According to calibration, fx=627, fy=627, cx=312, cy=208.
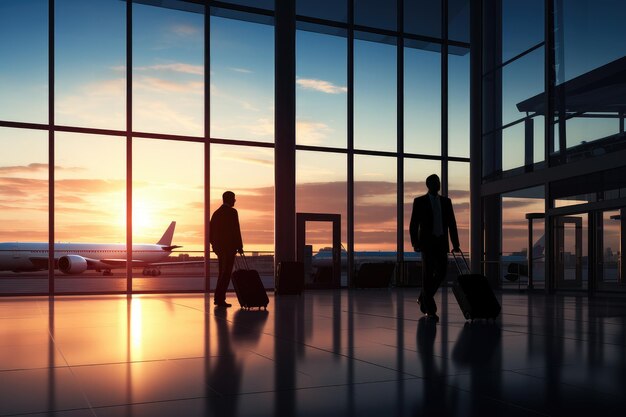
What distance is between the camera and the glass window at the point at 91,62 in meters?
13.3

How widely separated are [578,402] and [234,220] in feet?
21.4

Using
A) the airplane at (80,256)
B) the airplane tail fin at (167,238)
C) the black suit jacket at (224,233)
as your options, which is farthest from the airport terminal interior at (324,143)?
the airplane tail fin at (167,238)

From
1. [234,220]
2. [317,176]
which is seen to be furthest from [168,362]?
[317,176]

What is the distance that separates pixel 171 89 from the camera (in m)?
14.2

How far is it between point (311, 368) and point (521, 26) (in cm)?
1378

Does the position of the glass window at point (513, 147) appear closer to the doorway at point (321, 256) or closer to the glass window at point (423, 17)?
the glass window at point (423, 17)

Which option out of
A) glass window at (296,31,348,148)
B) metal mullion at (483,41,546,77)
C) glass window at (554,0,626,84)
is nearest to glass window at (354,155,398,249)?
glass window at (296,31,348,148)

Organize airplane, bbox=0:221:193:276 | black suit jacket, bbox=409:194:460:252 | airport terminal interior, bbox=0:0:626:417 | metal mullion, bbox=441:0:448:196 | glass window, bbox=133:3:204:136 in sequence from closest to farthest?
black suit jacket, bbox=409:194:460:252 < airport terminal interior, bbox=0:0:626:417 < glass window, bbox=133:3:204:136 < metal mullion, bbox=441:0:448:196 < airplane, bbox=0:221:193:276

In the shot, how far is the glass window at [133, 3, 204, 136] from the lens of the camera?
13.8 m

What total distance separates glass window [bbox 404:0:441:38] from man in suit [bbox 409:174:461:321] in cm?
1102

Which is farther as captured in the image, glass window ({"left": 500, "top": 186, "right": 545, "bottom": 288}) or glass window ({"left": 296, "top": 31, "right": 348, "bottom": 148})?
glass window ({"left": 296, "top": 31, "right": 348, "bottom": 148})

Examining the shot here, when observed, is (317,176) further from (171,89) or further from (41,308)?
(41,308)

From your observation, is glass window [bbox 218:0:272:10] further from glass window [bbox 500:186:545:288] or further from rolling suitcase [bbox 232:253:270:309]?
rolling suitcase [bbox 232:253:270:309]

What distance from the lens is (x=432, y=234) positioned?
6.71 m
